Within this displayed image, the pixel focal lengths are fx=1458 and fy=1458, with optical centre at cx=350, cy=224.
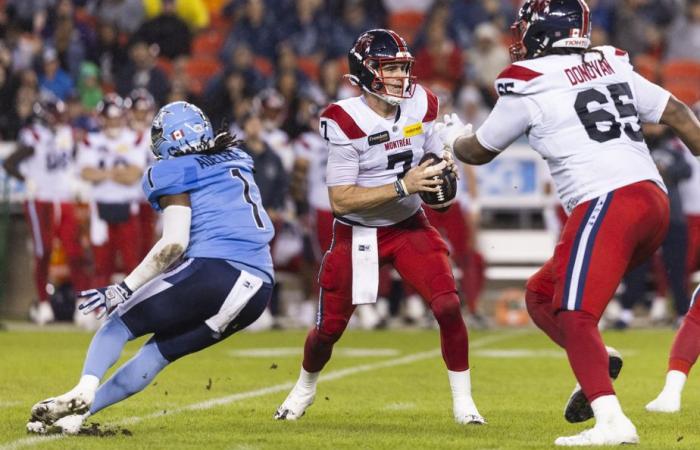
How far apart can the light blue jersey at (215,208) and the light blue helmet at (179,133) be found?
0.17 feet

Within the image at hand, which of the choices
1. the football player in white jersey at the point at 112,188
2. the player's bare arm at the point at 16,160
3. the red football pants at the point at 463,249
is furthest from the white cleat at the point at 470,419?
the player's bare arm at the point at 16,160

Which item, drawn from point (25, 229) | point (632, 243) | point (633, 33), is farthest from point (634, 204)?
point (633, 33)

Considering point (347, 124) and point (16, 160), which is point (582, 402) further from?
point (16, 160)

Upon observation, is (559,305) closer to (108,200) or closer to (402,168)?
(402,168)

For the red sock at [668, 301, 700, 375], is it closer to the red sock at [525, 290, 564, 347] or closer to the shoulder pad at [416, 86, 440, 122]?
the red sock at [525, 290, 564, 347]

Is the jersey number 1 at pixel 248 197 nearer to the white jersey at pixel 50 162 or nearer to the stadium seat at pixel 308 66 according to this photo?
the white jersey at pixel 50 162

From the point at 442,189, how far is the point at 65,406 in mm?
1790

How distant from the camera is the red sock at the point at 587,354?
17.1 ft

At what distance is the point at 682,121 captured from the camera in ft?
18.7

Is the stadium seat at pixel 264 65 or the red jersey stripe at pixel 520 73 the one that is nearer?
the red jersey stripe at pixel 520 73

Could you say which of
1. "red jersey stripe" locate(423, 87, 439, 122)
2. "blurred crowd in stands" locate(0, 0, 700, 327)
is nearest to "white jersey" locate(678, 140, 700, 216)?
"blurred crowd in stands" locate(0, 0, 700, 327)

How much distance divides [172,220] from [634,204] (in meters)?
1.81

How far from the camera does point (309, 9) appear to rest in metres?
16.5

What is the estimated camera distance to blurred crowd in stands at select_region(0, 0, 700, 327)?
13055 mm
